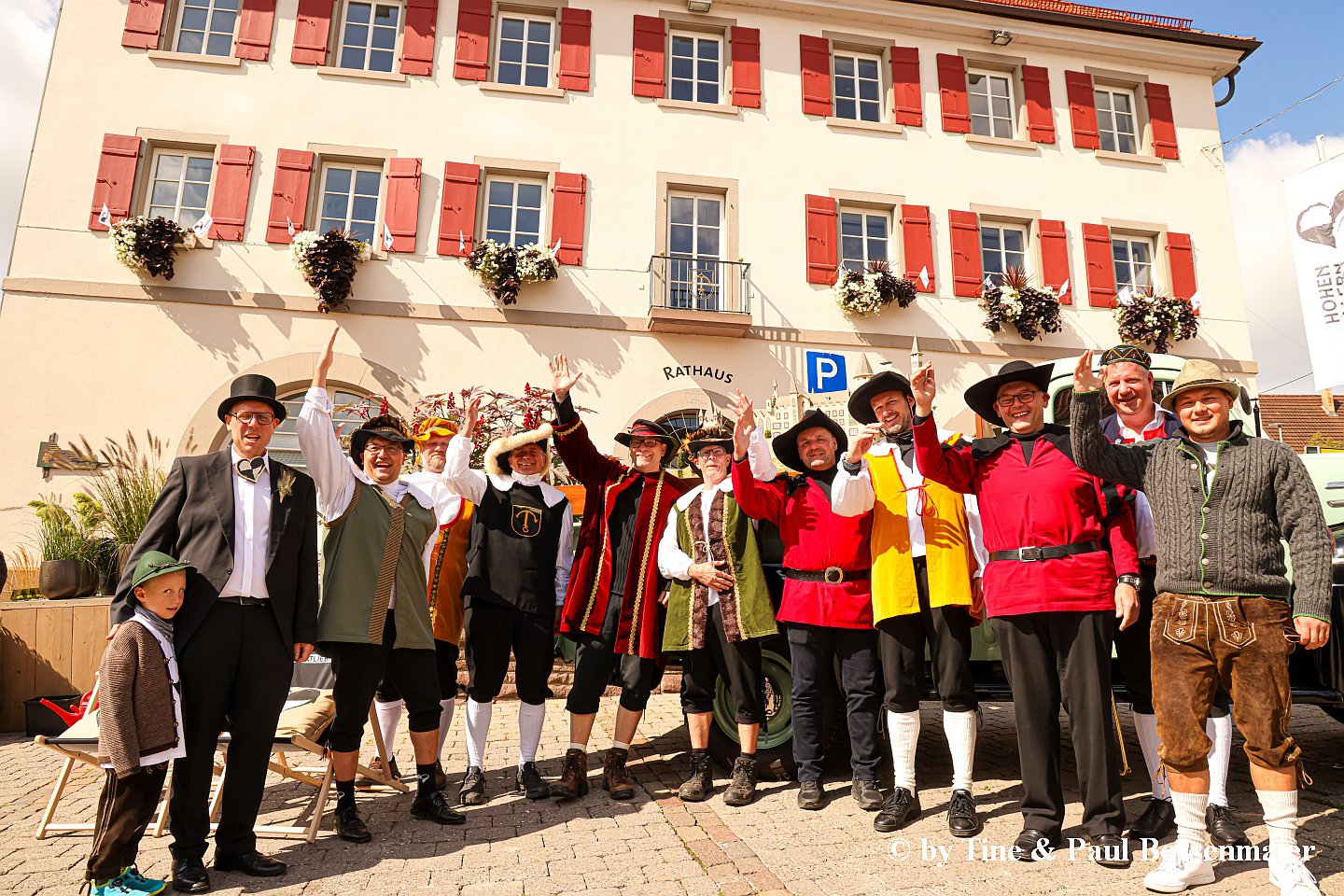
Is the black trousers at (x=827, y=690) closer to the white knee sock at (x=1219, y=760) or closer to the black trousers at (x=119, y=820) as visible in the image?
the white knee sock at (x=1219, y=760)

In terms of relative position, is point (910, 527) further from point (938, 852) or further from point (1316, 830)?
point (1316, 830)

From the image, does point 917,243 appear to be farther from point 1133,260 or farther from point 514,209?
point 514,209

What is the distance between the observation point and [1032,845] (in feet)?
11.0

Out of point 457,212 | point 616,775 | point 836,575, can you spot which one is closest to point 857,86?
point 457,212

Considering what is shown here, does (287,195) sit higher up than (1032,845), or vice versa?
(287,195)

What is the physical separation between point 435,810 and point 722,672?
1579 mm

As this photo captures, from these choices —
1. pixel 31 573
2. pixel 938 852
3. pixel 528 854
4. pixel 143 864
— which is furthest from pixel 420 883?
pixel 31 573

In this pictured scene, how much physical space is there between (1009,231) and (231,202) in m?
12.0

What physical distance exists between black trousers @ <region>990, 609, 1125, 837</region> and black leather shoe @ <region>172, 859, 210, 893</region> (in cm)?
331

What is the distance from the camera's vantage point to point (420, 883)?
3.20 metres

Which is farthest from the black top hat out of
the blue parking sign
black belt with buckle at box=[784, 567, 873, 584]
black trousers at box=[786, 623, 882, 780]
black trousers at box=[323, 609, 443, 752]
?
the blue parking sign

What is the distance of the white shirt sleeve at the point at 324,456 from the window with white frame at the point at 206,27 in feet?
37.2

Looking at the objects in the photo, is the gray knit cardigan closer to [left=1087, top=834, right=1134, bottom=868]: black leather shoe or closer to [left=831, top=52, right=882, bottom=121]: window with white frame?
[left=1087, top=834, right=1134, bottom=868]: black leather shoe

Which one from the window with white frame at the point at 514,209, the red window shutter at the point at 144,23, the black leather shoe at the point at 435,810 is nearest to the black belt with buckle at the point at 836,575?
the black leather shoe at the point at 435,810
